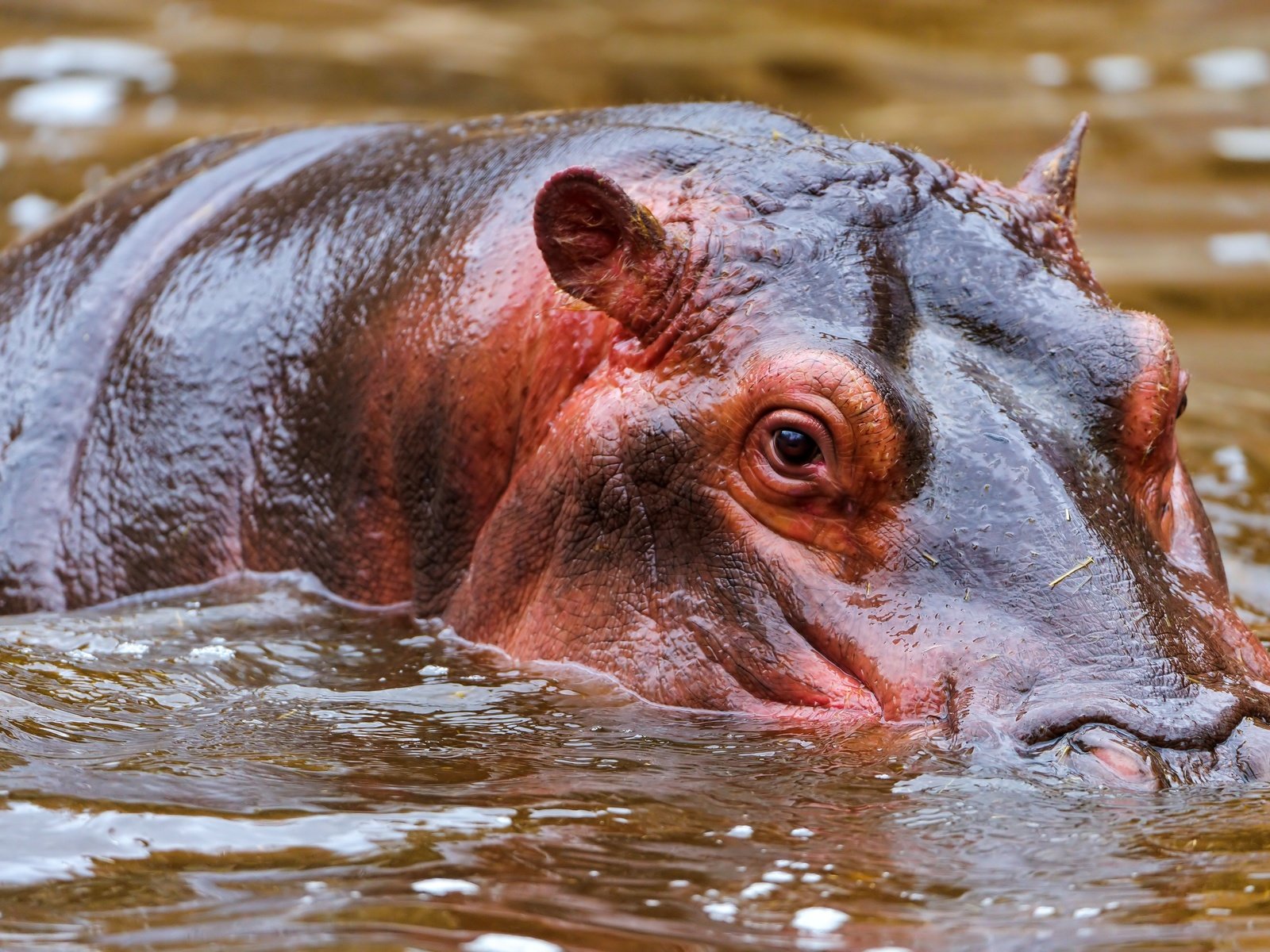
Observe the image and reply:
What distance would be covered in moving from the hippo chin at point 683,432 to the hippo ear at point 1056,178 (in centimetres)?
2

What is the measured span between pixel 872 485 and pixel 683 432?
48 centimetres

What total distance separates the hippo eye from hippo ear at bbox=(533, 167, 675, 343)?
1.59 ft

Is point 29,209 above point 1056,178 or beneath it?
above

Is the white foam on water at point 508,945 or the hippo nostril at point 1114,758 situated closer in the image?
the white foam on water at point 508,945

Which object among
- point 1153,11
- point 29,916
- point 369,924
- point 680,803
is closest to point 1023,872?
point 680,803

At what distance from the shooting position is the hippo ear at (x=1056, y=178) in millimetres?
4879

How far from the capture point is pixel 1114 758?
3496 millimetres

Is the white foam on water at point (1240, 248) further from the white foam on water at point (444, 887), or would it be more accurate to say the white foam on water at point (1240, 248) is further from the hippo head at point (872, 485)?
the white foam on water at point (444, 887)

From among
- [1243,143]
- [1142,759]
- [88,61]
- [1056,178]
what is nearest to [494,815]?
[1142,759]

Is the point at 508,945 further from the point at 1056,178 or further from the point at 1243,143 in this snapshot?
the point at 1243,143

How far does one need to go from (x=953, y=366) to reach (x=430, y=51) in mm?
9800

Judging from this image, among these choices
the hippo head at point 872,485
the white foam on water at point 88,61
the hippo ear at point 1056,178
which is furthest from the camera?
the white foam on water at point 88,61

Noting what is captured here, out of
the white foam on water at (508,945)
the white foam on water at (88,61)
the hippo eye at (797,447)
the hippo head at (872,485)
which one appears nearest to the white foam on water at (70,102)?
the white foam on water at (88,61)

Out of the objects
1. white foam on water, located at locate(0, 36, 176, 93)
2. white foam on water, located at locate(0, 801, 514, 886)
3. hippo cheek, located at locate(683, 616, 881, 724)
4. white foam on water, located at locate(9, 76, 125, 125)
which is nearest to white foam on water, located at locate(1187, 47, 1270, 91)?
white foam on water, located at locate(0, 36, 176, 93)
